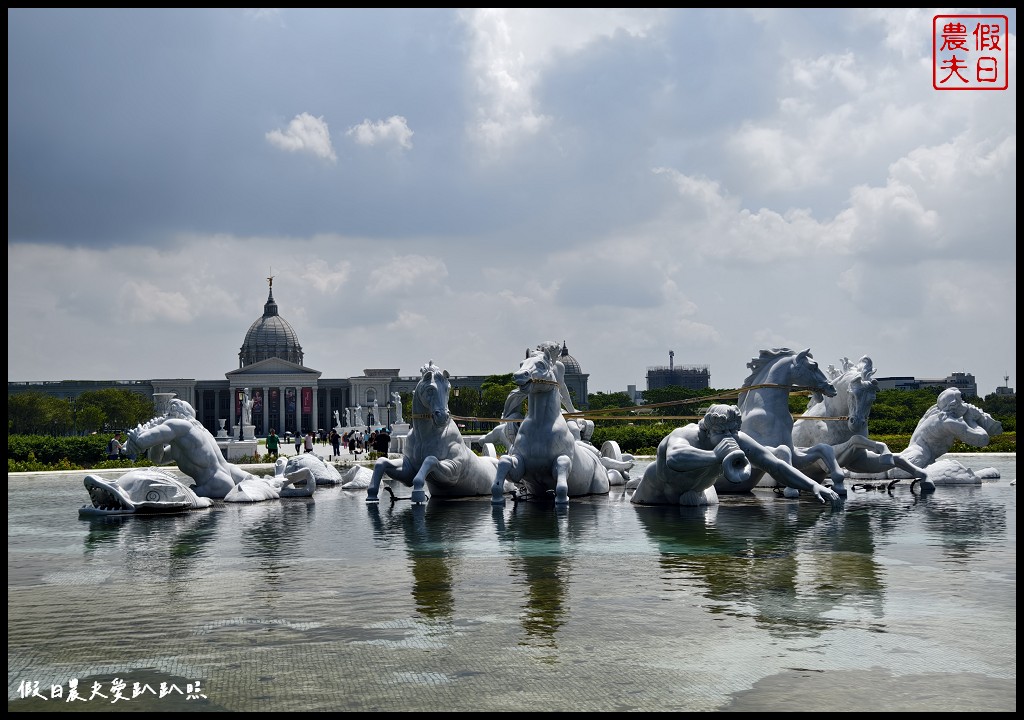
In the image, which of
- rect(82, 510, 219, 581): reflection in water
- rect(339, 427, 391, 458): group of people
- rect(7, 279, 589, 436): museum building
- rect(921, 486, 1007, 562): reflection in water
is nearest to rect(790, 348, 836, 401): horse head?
rect(921, 486, 1007, 562): reflection in water

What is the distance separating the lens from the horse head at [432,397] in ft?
48.0

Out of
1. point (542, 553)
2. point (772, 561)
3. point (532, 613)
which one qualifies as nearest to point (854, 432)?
point (772, 561)

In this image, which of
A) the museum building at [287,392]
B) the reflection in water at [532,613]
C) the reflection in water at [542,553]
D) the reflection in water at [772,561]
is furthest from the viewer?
the museum building at [287,392]

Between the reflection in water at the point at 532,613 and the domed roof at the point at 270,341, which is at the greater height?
the domed roof at the point at 270,341

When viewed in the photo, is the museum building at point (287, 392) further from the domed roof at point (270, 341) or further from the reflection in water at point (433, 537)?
the reflection in water at point (433, 537)

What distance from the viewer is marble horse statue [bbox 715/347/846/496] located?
47.9 feet

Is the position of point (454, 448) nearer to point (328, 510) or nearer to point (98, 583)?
point (328, 510)

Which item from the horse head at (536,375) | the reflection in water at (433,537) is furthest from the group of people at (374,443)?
the horse head at (536,375)

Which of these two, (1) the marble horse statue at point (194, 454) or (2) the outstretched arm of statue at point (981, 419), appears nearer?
(1) the marble horse statue at point (194, 454)

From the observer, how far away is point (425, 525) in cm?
1171

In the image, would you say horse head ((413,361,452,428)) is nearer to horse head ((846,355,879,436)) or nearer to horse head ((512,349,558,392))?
horse head ((512,349,558,392))

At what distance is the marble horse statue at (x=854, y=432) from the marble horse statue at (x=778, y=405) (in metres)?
0.33

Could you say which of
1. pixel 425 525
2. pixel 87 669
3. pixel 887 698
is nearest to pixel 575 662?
pixel 887 698

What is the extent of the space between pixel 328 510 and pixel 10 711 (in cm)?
913
